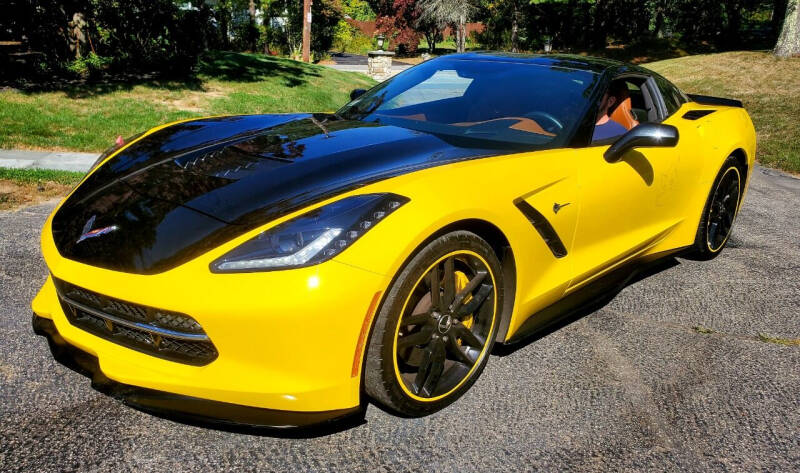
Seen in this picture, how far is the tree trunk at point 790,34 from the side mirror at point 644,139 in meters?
17.3

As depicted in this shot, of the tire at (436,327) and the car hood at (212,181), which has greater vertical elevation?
the car hood at (212,181)

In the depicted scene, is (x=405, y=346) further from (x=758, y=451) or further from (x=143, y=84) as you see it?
(x=143, y=84)

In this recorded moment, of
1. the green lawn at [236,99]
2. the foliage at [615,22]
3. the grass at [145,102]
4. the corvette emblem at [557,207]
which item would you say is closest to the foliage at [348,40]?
the foliage at [615,22]

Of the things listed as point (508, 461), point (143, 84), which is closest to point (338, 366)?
point (508, 461)

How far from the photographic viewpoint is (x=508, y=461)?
227cm

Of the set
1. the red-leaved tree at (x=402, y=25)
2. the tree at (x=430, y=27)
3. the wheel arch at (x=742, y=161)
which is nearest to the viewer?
the wheel arch at (x=742, y=161)

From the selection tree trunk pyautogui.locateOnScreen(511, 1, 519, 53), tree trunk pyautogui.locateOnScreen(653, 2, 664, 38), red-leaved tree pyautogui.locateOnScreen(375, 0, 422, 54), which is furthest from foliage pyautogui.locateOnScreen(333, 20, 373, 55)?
tree trunk pyautogui.locateOnScreen(653, 2, 664, 38)

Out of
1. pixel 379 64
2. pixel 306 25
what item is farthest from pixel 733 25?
pixel 306 25

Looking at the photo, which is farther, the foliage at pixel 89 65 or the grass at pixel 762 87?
the grass at pixel 762 87

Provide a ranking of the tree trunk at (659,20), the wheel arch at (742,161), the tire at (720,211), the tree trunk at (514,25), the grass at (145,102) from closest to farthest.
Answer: the tire at (720,211) < the wheel arch at (742,161) < the grass at (145,102) < the tree trunk at (514,25) < the tree trunk at (659,20)

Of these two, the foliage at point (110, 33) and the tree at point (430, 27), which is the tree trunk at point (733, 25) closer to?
the tree at point (430, 27)

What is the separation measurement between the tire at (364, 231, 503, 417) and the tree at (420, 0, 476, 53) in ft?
129

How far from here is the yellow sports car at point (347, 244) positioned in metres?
2.02

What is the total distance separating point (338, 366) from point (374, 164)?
90 cm
